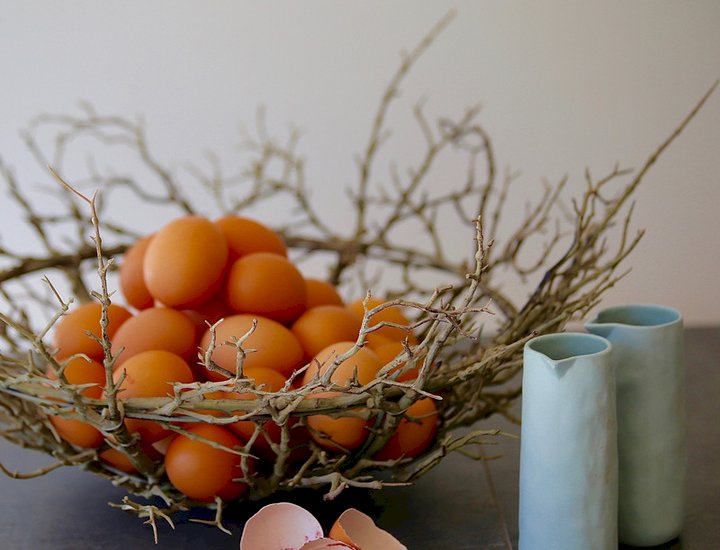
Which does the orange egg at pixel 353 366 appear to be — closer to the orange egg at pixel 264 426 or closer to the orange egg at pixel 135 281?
the orange egg at pixel 264 426

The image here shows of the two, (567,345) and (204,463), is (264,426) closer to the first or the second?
(204,463)

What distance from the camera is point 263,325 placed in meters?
0.62

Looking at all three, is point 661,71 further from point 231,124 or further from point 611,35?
point 231,124

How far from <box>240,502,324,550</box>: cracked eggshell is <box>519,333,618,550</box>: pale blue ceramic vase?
5.1 inches

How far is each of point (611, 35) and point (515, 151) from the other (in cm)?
28

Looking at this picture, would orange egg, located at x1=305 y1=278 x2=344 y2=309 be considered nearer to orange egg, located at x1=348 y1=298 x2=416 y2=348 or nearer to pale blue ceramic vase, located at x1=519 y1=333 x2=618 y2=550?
orange egg, located at x1=348 y1=298 x2=416 y2=348

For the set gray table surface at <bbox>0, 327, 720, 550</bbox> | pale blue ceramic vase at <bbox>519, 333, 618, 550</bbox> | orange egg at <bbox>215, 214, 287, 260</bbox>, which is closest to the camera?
pale blue ceramic vase at <bbox>519, 333, 618, 550</bbox>

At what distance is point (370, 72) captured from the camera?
172 centimetres

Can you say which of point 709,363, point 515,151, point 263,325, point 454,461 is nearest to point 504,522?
point 454,461

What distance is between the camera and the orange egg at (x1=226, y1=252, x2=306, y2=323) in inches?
25.5

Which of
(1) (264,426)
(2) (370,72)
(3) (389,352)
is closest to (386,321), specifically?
(3) (389,352)

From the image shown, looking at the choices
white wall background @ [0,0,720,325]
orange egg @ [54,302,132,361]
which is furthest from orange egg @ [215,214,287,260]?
white wall background @ [0,0,720,325]

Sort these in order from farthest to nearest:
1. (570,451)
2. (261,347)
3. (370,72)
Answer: (370,72) → (261,347) → (570,451)

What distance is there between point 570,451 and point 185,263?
295 millimetres
